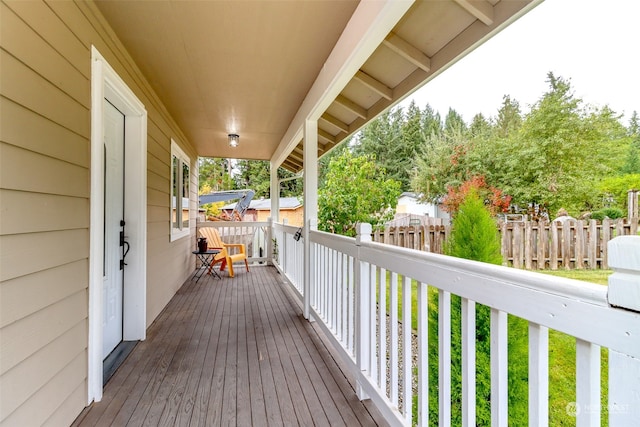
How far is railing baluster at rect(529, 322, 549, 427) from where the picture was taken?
811 mm

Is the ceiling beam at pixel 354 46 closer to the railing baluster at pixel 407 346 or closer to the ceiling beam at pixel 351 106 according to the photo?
the ceiling beam at pixel 351 106

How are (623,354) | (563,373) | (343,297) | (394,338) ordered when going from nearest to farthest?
1. (623,354)
2. (394,338)
3. (563,373)
4. (343,297)

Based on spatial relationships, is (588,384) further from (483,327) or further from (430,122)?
(430,122)

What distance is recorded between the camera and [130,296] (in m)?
2.93

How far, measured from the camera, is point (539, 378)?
0.81 metres

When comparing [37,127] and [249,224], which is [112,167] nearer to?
[37,127]

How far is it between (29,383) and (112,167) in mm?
1797

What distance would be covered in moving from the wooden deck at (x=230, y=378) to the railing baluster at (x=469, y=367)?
2.87 feet

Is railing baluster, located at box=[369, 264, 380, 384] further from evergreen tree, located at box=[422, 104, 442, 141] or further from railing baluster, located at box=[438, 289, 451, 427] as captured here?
evergreen tree, located at box=[422, 104, 442, 141]

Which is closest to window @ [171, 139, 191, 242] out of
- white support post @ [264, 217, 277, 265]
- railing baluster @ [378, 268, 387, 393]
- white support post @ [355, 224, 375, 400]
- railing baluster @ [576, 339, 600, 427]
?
white support post @ [264, 217, 277, 265]

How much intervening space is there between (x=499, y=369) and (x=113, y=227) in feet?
9.55

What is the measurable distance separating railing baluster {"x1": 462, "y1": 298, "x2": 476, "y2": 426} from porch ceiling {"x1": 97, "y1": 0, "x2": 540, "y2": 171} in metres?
1.51

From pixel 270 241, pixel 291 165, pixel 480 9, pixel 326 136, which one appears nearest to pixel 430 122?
pixel 291 165

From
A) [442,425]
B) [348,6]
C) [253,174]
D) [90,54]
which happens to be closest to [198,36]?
[90,54]
